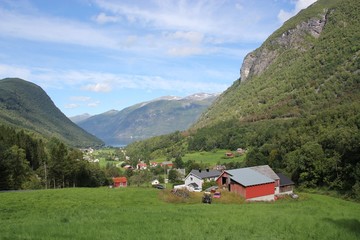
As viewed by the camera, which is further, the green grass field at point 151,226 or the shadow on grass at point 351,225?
the shadow on grass at point 351,225

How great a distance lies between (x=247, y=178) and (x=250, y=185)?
250cm

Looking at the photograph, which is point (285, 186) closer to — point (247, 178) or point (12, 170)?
point (247, 178)

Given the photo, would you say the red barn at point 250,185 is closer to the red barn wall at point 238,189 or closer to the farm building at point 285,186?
the red barn wall at point 238,189

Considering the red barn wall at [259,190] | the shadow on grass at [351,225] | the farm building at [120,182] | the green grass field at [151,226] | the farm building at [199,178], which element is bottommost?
the farm building at [120,182]

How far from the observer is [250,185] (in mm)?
59406

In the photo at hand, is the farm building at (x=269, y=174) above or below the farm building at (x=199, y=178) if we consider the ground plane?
above

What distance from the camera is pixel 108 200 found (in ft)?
123

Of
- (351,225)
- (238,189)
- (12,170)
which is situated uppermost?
(12,170)

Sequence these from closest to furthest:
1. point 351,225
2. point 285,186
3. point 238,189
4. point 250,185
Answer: point 351,225, point 250,185, point 238,189, point 285,186

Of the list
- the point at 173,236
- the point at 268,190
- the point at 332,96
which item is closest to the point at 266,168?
the point at 268,190

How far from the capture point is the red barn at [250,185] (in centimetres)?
5962

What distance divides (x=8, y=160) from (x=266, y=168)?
50825 mm

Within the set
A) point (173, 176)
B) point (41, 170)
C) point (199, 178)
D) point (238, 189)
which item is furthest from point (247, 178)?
point (173, 176)

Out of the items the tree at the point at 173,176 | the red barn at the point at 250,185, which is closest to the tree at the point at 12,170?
the red barn at the point at 250,185
